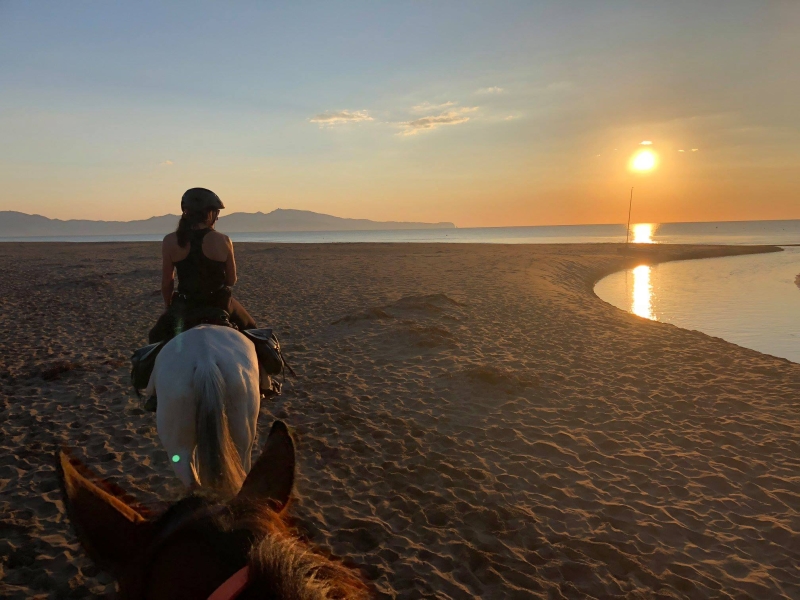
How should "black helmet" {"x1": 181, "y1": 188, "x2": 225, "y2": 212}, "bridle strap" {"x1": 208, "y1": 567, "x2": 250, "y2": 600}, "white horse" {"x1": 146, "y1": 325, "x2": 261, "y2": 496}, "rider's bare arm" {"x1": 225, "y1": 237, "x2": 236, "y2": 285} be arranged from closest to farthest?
"bridle strap" {"x1": 208, "y1": 567, "x2": 250, "y2": 600}, "white horse" {"x1": 146, "y1": 325, "x2": 261, "y2": 496}, "black helmet" {"x1": 181, "y1": 188, "x2": 225, "y2": 212}, "rider's bare arm" {"x1": 225, "y1": 237, "x2": 236, "y2": 285}

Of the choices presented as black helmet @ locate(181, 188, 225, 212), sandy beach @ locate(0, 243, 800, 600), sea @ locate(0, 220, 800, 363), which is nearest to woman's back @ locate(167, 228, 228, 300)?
black helmet @ locate(181, 188, 225, 212)

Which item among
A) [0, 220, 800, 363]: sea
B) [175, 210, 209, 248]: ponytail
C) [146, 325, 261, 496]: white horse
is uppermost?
[175, 210, 209, 248]: ponytail

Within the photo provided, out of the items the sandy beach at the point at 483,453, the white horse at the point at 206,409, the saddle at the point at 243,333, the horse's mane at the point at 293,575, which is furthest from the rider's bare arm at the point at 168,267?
the horse's mane at the point at 293,575

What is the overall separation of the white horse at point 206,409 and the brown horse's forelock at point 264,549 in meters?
1.40

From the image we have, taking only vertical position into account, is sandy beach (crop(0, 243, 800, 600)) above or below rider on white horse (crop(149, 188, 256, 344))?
below

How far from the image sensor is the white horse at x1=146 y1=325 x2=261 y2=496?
8.14 ft

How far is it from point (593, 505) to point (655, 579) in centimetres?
99

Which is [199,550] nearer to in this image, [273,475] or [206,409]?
[273,475]

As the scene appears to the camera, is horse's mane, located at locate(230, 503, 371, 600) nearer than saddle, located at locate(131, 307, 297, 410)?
Yes

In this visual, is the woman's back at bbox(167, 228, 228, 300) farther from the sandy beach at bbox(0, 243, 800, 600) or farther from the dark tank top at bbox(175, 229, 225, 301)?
the sandy beach at bbox(0, 243, 800, 600)

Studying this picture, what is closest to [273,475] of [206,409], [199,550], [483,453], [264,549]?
[199,550]

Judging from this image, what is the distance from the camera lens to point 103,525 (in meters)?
1.12

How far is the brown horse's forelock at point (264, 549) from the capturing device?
2.72 feet

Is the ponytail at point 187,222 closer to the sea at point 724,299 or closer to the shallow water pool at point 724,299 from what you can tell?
the sea at point 724,299
